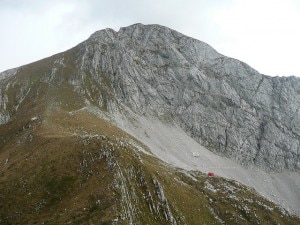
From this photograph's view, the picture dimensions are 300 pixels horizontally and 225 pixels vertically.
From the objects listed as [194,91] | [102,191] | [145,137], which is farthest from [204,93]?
[102,191]

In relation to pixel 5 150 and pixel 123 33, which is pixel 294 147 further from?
pixel 5 150

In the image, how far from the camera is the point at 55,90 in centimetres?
14050

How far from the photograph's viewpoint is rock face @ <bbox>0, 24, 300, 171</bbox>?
15712cm

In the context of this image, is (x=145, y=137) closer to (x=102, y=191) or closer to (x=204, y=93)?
(x=204, y=93)

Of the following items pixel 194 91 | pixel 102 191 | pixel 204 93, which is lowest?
pixel 102 191

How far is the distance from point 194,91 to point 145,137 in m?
51.0

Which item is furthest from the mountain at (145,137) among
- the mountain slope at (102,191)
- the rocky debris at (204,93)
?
the rocky debris at (204,93)

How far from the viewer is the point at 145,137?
13262 centimetres

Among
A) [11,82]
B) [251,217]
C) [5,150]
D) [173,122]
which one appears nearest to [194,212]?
[251,217]

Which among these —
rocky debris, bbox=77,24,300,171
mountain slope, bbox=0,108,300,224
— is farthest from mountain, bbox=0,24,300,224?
rocky debris, bbox=77,24,300,171

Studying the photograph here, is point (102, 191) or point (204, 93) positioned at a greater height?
point (204, 93)

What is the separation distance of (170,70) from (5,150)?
4016 inches

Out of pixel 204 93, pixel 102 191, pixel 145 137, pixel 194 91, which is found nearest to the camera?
pixel 102 191

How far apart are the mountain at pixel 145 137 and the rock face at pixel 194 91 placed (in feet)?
1.83
